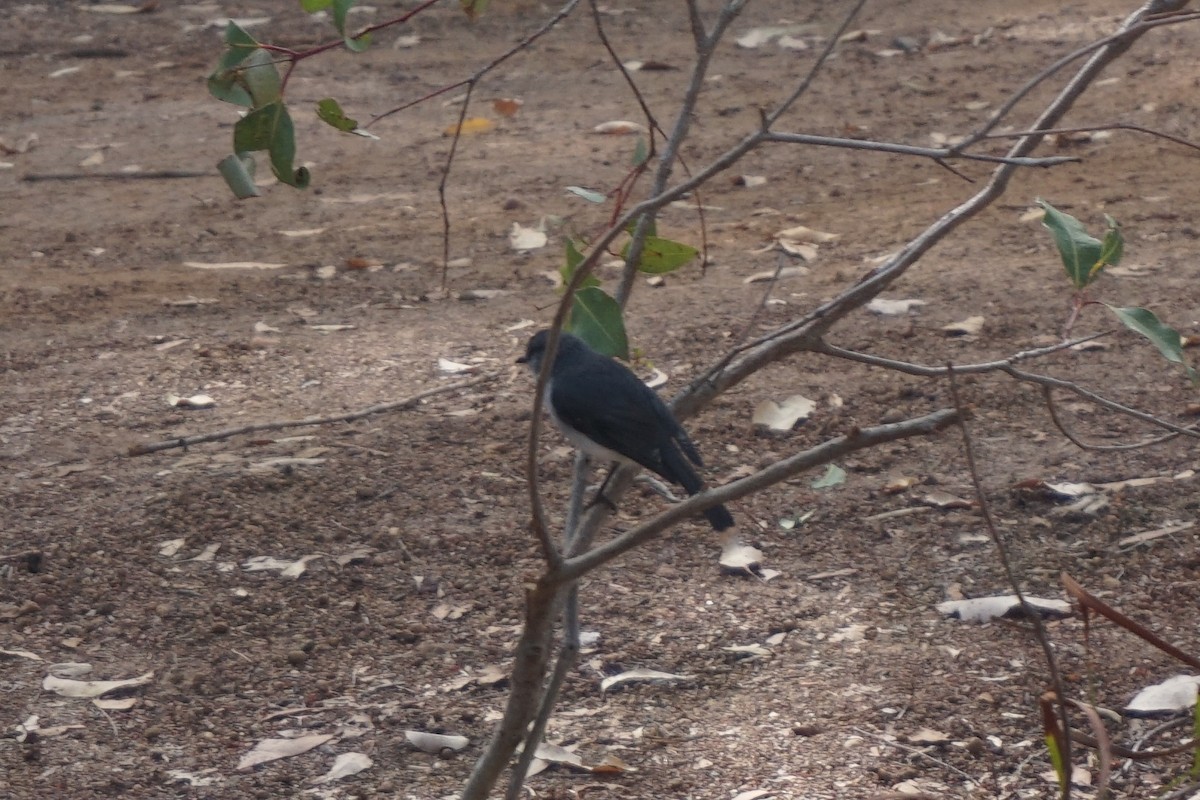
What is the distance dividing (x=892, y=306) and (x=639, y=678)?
263cm

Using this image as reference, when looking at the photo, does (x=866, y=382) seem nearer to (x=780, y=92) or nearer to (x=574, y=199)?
(x=574, y=199)

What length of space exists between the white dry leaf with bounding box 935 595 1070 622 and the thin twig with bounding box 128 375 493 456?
7.06 feet

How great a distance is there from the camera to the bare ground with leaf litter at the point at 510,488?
335 centimetres

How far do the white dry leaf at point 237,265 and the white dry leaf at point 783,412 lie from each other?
2.93m

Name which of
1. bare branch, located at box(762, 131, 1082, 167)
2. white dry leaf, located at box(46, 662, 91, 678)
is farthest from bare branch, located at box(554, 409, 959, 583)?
white dry leaf, located at box(46, 662, 91, 678)

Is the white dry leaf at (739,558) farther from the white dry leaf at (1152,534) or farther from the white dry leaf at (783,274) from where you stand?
the white dry leaf at (783,274)

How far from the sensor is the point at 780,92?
9.16 metres

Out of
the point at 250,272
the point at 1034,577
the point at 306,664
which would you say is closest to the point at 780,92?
the point at 250,272

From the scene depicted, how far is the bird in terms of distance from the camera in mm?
3656

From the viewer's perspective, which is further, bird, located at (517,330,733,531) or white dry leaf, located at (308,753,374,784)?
bird, located at (517,330,733,531)

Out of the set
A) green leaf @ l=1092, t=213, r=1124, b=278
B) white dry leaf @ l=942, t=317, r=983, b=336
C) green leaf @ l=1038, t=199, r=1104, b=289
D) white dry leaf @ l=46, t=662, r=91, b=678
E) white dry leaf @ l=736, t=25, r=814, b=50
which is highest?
green leaf @ l=1038, t=199, r=1104, b=289

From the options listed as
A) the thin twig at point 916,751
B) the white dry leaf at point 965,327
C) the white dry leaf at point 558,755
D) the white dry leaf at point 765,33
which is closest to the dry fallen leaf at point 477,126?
the white dry leaf at point 765,33

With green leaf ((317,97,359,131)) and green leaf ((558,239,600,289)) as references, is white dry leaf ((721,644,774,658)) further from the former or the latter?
green leaf ((317,97,359,131))

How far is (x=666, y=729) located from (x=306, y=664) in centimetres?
99
